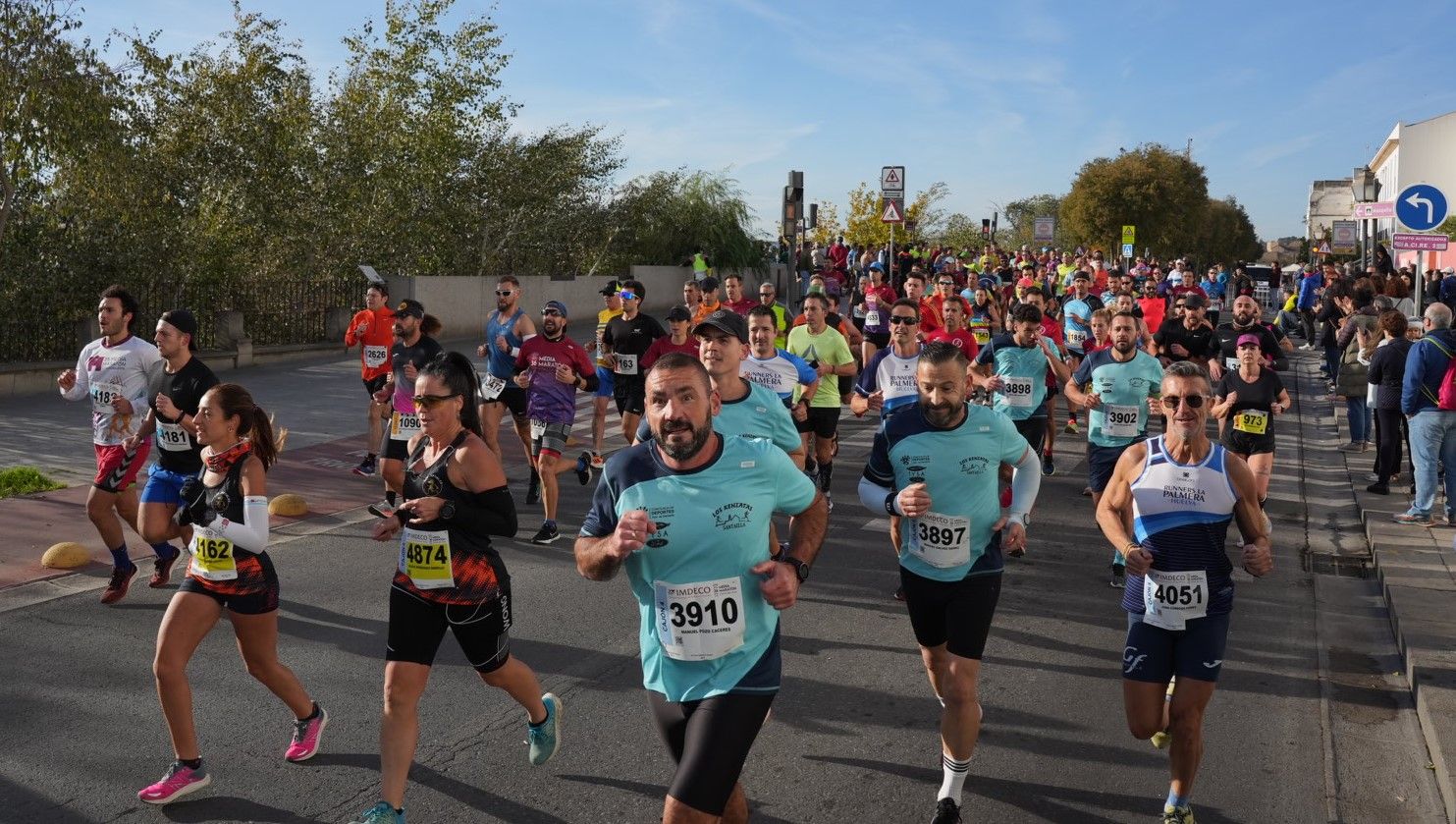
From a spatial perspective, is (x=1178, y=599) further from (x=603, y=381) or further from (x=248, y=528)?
(x=603, y=381)

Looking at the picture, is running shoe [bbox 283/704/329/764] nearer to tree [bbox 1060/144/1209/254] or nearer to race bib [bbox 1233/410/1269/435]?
race bib [bbox 1233/410/1269/435]

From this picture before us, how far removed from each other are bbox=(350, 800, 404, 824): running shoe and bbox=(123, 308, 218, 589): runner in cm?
261

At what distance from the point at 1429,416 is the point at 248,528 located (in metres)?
9.37

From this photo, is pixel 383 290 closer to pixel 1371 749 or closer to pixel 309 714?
pixel 309 714

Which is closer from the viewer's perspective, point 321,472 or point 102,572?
point 102,572

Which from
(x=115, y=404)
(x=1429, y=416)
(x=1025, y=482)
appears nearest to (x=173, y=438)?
(x=115, y=404)

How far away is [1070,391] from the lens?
927 cm

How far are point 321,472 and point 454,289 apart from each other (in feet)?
45.8

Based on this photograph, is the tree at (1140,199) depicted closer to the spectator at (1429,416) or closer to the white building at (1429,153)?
the white building at (1429,153)

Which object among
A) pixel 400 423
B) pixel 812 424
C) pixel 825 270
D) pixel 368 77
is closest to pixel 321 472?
pixel 400 423

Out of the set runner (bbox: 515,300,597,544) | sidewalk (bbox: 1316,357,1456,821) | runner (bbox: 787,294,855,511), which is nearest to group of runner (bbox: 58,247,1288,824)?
sidewalk (bbox: 1316,357,1456,821)

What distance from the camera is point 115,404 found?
753 cm

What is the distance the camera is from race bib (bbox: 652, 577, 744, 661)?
367 cm

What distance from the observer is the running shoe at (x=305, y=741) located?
206 inches
